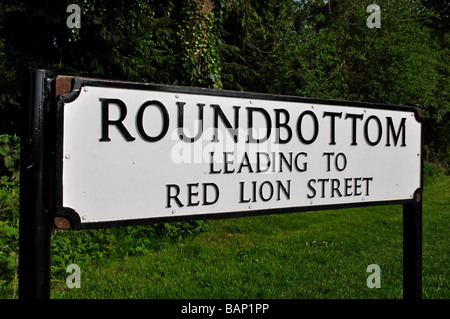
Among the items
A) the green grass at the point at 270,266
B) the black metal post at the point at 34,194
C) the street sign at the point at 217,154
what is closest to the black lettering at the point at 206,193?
the street sign at the point at 217,154

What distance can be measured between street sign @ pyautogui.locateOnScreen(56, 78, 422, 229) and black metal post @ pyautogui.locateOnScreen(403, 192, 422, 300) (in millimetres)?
87

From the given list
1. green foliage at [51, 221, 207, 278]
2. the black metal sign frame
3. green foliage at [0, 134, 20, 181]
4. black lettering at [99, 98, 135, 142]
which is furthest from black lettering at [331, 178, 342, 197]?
green foliage at [0, 134, 20, 181]

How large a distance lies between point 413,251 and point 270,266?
225 cm

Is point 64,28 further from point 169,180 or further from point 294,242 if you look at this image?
point 169,180

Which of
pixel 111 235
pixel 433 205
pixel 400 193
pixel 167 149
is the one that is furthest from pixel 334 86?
pixel 167 149

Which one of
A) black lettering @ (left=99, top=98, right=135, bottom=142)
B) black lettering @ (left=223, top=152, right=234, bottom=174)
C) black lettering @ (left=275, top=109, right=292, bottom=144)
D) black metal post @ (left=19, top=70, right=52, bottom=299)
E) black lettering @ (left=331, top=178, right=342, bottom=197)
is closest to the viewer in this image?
black metal post @ (left=19, top=70, right=52, bottom=299)

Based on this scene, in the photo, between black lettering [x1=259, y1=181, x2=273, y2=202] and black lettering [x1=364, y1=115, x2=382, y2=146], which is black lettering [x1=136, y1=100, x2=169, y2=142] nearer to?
black lettering [x1=259, y1=181, x2=273, y2=202]

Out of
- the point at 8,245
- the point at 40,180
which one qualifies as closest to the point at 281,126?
the point at 40,180

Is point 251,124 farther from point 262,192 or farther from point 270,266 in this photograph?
point 270,266

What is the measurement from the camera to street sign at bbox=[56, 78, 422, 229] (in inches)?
57.2

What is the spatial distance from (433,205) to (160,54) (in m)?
8.04

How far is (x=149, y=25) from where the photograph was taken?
11047mm

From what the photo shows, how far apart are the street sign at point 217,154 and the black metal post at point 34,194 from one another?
0.06 metres

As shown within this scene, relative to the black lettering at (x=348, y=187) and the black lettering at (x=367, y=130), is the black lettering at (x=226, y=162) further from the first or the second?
the black lettering at (x=367, y=130)
